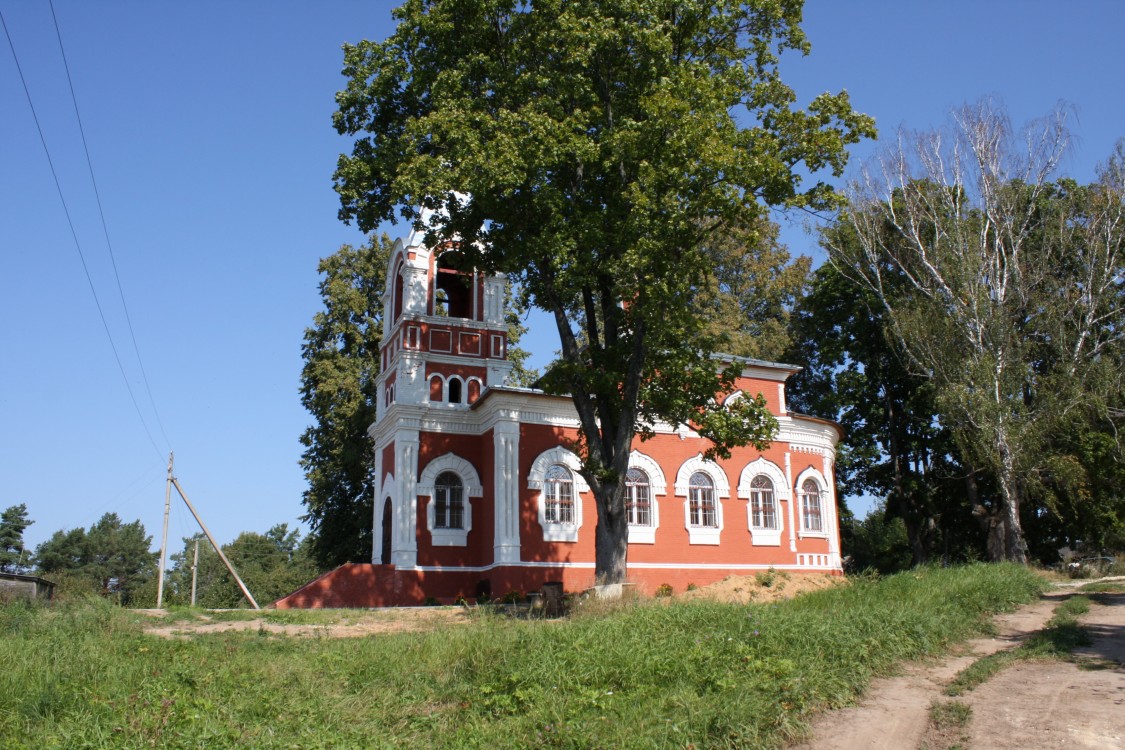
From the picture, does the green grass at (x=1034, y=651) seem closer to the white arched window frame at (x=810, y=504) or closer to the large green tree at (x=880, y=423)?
the white arched window frame at (x=810, y=504)

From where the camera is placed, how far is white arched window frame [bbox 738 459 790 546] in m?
25.8

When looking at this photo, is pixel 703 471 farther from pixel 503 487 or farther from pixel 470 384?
pixel 470 384

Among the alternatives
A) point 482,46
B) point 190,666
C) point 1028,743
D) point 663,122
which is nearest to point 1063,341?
point 663,122

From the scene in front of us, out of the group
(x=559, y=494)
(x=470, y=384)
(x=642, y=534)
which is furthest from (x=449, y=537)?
(x=642, y=534)

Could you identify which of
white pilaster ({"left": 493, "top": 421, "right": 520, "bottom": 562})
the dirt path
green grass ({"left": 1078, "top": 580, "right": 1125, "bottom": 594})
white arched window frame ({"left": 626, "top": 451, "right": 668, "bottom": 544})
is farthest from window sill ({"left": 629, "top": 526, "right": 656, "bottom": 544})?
the dirt path

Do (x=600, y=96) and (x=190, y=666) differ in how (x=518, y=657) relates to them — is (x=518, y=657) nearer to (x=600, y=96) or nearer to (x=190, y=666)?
(x=190, y=666)

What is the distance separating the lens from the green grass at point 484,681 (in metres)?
7.42

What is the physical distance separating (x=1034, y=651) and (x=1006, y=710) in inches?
100

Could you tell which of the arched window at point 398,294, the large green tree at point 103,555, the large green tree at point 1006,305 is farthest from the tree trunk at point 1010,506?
the large green tree at point 103,555

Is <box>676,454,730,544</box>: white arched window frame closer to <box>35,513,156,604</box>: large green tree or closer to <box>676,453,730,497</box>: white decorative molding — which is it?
<box>676,453,730,497</box>: white decorative molding

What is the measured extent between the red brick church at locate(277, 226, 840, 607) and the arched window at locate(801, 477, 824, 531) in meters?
0.05

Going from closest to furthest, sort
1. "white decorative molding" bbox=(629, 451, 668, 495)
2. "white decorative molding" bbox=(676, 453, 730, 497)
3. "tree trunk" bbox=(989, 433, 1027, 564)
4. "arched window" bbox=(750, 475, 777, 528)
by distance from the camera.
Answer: "tree trunk" bbox=(989, 433, 1027, 564) → "white decorative molding" bbox=(629, 451, 668, 495) → "white decorative molding" bbox=(676, 453, 730, 497) → "arched window" bbox=(750, 475, 777, 528)

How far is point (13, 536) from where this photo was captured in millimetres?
68562

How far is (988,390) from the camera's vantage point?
24625 mm
